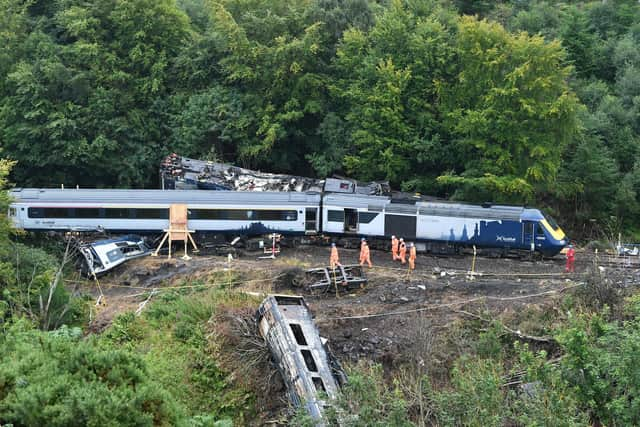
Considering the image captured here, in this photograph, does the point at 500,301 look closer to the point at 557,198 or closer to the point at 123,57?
the point at 557,198

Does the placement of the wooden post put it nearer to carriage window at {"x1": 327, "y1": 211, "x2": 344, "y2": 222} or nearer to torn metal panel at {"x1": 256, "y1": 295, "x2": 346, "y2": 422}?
carriage window at {"x1": 327, "y1": 211, "x2": 344, "y2": 222}

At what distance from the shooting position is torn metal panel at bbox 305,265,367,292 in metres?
26.0

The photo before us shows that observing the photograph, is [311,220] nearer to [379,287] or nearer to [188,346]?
[379,287]

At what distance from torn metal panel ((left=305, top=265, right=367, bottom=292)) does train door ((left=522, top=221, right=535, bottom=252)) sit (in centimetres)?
690

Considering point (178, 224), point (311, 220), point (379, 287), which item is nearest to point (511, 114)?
point (311, 220)

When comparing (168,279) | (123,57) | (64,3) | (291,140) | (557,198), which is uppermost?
(64,3)

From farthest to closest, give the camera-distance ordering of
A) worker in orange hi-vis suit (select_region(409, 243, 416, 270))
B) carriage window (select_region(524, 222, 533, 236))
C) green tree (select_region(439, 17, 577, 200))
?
green tree (select_region(439, 17, 577, 200))
carriage window (select_region(524, 222, 533, 236))
worker in orange hi-vis suit (select_region(409, 243, 416, 270))

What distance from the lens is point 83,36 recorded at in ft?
126

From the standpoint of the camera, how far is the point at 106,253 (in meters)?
28.9

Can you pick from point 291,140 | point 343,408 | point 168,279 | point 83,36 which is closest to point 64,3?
point 83,36

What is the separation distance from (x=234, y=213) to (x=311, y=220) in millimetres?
3219

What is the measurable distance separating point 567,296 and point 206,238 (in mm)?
14811

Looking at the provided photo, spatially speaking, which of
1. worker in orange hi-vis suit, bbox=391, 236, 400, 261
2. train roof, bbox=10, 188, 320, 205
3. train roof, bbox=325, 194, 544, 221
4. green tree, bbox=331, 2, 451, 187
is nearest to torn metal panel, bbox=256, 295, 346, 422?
worker in orange hi-vis suit, bbox=391, 236, 400, 261

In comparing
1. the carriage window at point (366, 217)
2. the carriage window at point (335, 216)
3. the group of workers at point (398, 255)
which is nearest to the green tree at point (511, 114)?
the carriage window at point (366, 217)
